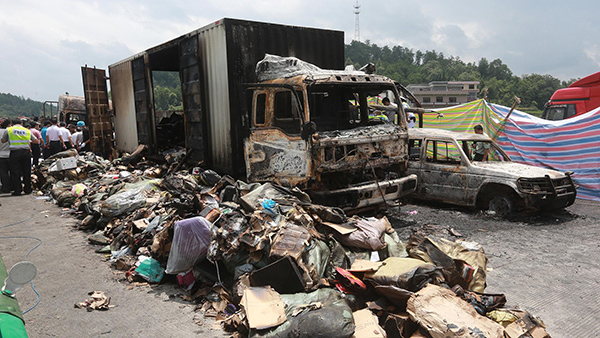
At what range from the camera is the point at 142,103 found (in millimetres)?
10234

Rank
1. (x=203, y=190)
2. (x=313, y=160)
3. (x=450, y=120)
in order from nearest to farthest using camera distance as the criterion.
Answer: (x=313, y=160)
(x=203, y=190)
(x=450, y=120)

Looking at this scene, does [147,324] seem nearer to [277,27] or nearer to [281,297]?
[281,297]

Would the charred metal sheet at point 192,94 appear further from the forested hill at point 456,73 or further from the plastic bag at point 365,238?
the forested hill at point 456,73

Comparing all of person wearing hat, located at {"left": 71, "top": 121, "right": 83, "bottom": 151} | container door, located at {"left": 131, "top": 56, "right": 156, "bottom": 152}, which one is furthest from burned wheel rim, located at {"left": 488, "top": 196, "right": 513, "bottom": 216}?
person wearing hat, located at {"left": 71, "top": 121, "right": 83, "bottom": 151}

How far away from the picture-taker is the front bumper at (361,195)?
572cm

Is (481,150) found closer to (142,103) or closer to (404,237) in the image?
(404,237)

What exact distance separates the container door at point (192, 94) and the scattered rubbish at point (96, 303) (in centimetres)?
389

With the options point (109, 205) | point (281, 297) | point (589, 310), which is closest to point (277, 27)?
point (109, 205)

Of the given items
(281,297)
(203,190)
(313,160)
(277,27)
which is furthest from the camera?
(277,27)

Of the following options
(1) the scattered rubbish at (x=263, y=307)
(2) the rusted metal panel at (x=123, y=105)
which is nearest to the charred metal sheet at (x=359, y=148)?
(1) the scattered rubbish at (x=263, y=307)

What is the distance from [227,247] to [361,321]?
167 cm

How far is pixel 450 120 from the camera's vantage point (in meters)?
11.9

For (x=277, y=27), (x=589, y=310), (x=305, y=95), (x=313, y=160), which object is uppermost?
(x=277, y=27)

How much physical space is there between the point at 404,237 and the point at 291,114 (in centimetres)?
263
